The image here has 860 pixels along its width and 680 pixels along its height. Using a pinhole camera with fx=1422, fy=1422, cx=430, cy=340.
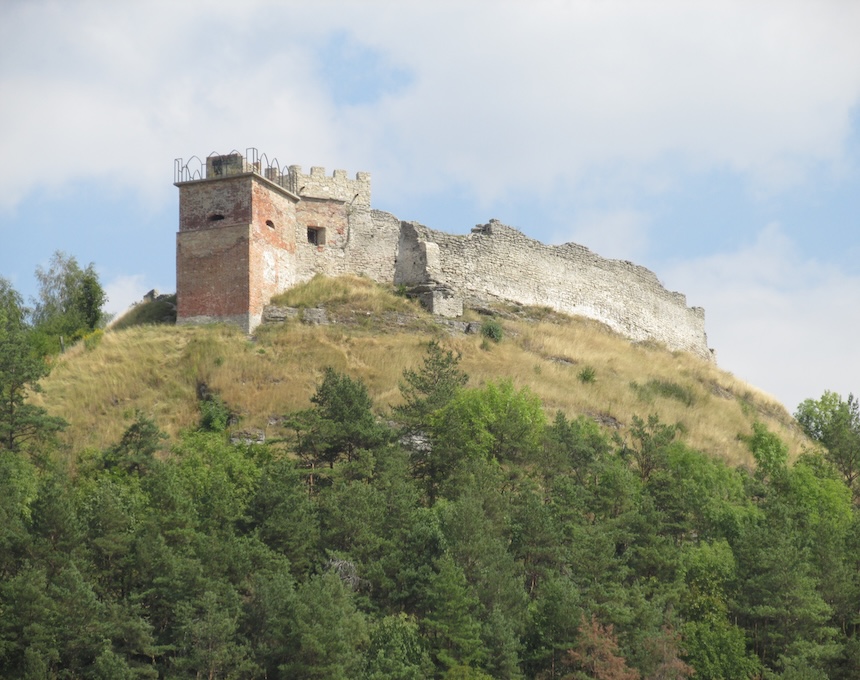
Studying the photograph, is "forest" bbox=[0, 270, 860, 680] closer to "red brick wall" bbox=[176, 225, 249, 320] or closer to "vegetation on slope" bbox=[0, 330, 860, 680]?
"vegetation on slope" bbox=[0, 330, 860, 680]

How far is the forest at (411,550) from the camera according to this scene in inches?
1091

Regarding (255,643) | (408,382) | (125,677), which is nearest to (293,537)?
(255,643)

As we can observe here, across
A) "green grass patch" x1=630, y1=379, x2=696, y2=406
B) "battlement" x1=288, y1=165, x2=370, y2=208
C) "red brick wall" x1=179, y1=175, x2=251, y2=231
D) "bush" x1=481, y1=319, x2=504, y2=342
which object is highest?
"battlement" x1=288, y1=165, x2=370, y2=208

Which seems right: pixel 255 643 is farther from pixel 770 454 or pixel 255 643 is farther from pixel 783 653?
pixel 770 454

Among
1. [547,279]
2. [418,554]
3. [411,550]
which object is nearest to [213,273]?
[547,279]

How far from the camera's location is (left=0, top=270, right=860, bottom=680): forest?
27719 millimetres

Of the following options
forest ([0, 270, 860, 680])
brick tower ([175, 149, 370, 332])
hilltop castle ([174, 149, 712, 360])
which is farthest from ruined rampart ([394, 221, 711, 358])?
forest ([0, 270, 860, 680])

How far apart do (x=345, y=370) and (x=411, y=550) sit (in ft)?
33.9

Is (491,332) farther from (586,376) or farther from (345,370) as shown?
(345,370)

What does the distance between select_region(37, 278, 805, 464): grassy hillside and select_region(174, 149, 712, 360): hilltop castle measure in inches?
34.9

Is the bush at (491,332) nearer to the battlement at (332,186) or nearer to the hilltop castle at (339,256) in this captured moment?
the hilltop castle at (339,256)

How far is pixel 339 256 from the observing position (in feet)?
149

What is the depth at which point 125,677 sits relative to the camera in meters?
26.6

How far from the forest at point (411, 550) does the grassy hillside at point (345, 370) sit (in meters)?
1.16
